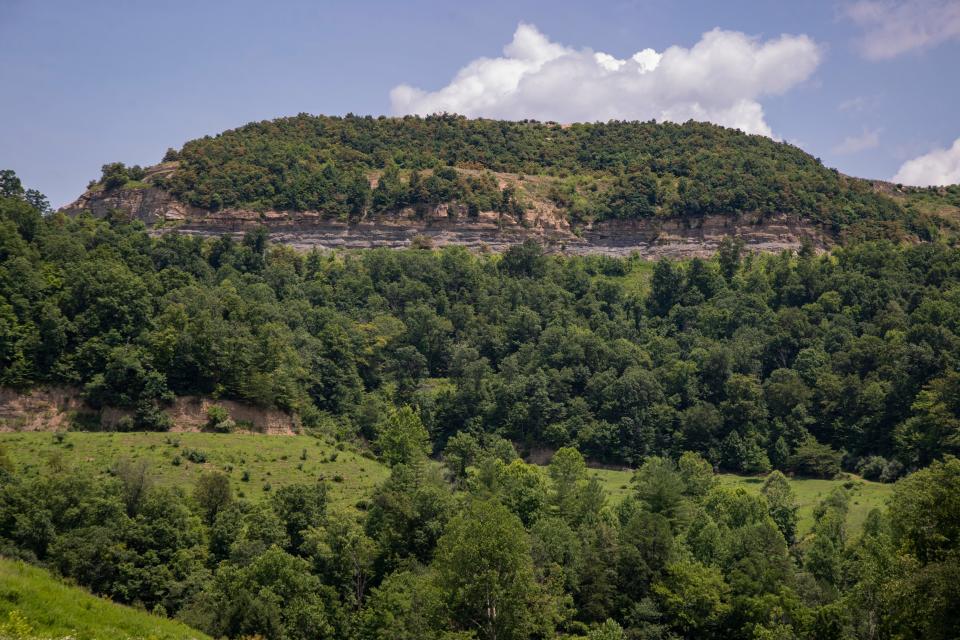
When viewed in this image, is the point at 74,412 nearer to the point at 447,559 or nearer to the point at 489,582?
the point at 447,559

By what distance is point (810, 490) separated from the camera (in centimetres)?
8150

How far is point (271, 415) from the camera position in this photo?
270ft

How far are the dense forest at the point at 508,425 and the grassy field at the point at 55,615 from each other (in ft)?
61.8

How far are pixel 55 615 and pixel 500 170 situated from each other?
13708 cm

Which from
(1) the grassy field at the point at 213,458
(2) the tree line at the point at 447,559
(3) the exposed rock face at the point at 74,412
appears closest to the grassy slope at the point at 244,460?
(1) the grassy field at the point at 213,458

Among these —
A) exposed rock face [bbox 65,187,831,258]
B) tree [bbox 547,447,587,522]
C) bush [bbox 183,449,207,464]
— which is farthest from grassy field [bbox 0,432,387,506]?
exposed rock face [bbox 65,187,831,258]

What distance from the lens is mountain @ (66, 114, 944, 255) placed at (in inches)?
5364

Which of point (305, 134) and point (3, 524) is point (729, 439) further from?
point (305, 134)

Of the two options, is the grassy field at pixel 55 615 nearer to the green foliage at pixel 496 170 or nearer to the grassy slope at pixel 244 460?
the grassy slope at pixel 244 460

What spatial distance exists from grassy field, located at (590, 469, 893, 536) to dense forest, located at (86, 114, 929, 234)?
63.8 meters

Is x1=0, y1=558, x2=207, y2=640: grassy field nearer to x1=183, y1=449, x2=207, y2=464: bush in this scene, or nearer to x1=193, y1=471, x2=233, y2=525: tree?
x1=193, y1=471, x2=233, y2=525: tree

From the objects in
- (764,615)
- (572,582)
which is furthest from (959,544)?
(572,582)

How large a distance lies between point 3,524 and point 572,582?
3435 cm

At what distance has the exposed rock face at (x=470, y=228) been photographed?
442ft
